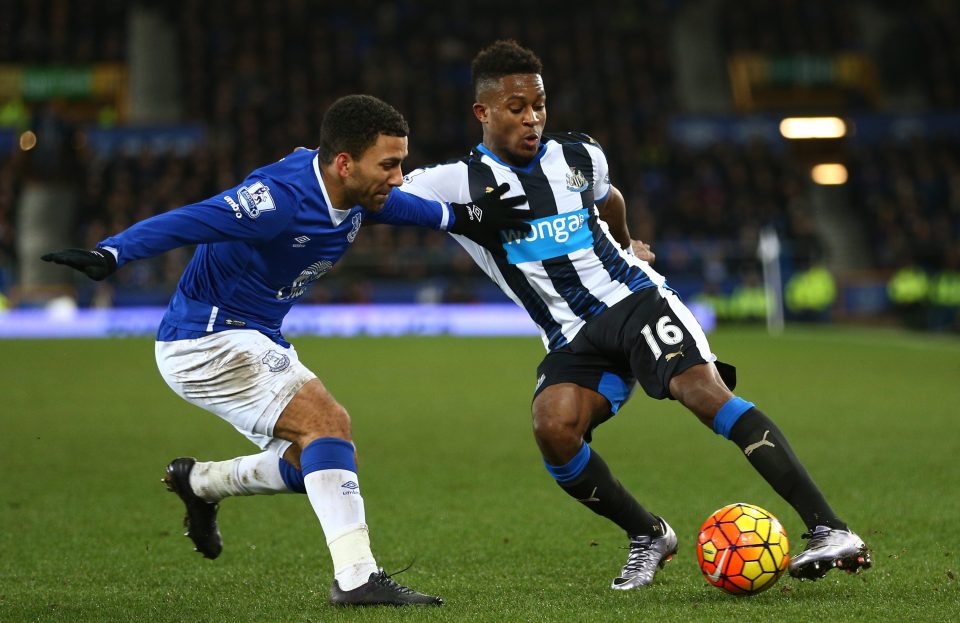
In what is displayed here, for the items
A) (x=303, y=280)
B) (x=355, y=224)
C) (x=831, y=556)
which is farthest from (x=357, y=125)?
(x=831, y=556)

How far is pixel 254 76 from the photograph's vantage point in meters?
A: 27.3

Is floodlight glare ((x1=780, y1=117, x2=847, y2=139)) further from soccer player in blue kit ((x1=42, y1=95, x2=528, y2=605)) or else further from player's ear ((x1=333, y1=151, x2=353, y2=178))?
player's ear ((x1=333, y1=151, x2=353, y2=178))

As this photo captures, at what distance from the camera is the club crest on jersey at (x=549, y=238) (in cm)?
498

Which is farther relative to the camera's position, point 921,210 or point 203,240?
point 921,210

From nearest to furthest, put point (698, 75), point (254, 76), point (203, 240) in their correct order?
point (203, 240) < point (254, 76) < point (698, 75)

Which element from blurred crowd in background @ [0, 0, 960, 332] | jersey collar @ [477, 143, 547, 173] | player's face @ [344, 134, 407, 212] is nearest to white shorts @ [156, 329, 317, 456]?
player's face @ [344, 134, 407, 212]

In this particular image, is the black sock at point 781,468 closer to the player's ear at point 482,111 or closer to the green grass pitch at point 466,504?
the green grass pitch at point 466,504

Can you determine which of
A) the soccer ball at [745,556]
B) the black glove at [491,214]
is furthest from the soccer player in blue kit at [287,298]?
the soccer ball at [745,556]

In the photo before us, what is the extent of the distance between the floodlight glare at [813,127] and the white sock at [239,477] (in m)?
25.1

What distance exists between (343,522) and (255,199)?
3.87 feet

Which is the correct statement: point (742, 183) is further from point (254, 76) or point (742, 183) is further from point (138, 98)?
point (138, 98)

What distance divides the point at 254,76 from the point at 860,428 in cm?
2072

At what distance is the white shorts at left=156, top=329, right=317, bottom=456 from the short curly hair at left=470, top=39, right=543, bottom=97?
1444 mm

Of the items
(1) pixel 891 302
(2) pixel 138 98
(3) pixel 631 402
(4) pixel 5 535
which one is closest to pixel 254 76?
(2) pixel 138 98
